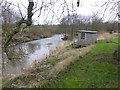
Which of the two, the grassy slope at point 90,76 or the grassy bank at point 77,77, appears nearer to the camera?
the grassy slope at point 90,76

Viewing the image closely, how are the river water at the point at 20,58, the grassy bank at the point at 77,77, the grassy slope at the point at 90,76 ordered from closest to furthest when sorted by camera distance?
the grassy slope at the point at 90,76 < the grassy bank at the point at 77,77 < the river water at the point at 20,58

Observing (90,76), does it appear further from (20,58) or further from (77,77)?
(20,58)

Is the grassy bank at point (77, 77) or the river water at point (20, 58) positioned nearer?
the grassy bank at point (77, 77)

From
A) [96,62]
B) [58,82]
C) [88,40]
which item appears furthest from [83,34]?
[58,82]

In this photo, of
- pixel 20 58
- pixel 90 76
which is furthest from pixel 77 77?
pixel 20 58

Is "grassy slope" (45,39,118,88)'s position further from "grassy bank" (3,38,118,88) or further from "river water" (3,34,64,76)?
"river water" (3,34,64,76)

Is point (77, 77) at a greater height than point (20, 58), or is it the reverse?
point (77, 77)

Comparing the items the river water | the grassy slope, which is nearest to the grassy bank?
the grassy slope

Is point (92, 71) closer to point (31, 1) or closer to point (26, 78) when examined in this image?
point (26, 78)

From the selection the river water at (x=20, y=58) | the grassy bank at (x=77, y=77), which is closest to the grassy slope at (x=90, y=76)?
the grassy bank at (x=77, y=77)

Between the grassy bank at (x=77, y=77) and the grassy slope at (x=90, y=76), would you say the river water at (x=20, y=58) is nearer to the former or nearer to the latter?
the grassy bank at (x=77, y=77)

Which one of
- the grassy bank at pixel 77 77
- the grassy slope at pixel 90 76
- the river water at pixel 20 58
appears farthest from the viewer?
the river water at pixel 20 58

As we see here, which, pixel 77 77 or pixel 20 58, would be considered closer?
pixel 77 77

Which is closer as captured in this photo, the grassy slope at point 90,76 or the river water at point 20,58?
the grassy slope at point 90,76
